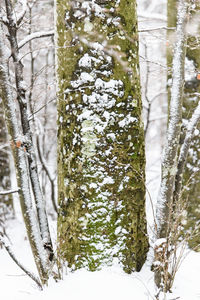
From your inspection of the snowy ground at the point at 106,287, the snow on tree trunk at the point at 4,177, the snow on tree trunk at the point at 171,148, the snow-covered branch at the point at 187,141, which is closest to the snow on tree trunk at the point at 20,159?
the snowy ground at the point at 106,287

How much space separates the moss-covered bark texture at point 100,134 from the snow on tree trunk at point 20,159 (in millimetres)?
205

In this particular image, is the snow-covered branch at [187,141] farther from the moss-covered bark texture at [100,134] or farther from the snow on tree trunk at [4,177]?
the snow on tree trunk at [4,177]

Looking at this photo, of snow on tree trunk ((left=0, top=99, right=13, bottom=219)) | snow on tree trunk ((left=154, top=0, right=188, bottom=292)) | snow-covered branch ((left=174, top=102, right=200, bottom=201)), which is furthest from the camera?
snow on tree trunk ((left=0, top=99, right=13, bottom=219))

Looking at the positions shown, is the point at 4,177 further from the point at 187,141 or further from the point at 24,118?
the point at 187,141

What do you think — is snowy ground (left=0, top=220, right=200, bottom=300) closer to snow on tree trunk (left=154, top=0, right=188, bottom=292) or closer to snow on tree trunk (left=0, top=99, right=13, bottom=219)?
snow on tree trunk (left=154, top=0, right=188, bottom=292)

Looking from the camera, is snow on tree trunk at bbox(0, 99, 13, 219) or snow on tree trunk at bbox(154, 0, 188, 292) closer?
snow on tree trunk at bbox(154, 0, 188, 292)

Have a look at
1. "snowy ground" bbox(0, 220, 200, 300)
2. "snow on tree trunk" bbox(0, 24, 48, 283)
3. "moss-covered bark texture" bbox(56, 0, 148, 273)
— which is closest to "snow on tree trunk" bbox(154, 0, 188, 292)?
"snowy ground" bbox(0, 220, 200, 300)

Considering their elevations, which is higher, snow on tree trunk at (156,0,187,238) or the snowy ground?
snow on tree trunk at (156,0,187,238)

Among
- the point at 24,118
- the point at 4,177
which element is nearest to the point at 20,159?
the point at 24,118

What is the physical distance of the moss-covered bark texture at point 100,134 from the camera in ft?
7.98

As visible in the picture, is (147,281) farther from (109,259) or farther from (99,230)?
(99,230)

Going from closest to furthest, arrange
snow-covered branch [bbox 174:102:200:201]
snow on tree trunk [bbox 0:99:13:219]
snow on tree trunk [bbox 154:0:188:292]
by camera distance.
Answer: snow on tree trunk [bbox 154:0:188:292] < snow-covered branch [bbox 174:102:200:201] < snow on tree trunk [bbox 0:99:13:219]

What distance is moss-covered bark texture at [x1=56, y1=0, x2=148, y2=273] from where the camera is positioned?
243 centimetres

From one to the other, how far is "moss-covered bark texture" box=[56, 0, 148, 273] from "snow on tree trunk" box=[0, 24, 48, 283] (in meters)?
0.21
